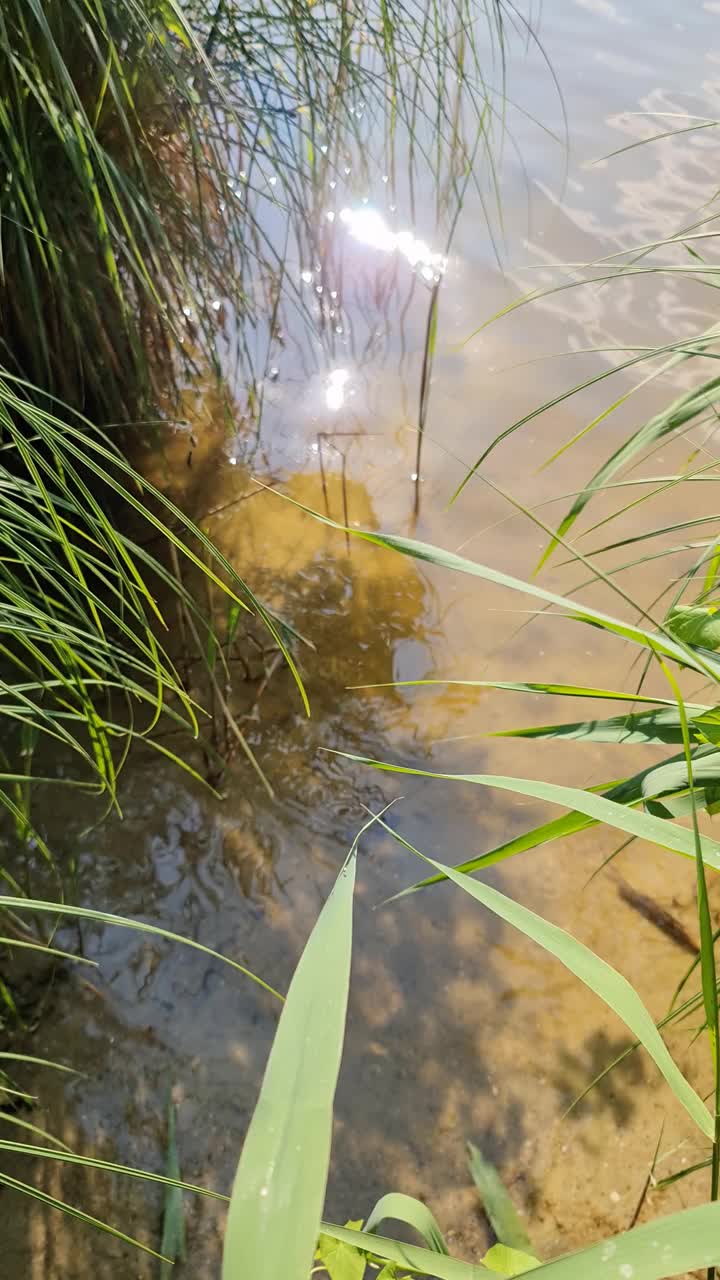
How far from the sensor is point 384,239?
9.20 ft

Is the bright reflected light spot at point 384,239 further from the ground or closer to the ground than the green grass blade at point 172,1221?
further from the ground

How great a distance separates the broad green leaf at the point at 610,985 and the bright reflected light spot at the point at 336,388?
208 cm

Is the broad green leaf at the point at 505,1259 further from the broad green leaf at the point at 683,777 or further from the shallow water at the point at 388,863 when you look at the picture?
the broad green leaf at the point at 683,777

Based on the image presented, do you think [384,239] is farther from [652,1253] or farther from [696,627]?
[652,1253]

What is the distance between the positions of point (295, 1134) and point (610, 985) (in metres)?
0.20

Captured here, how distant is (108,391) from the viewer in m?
1.67

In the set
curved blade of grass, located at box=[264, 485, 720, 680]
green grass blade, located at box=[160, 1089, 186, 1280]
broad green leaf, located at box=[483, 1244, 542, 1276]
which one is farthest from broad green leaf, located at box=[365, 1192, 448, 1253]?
green grass blade, located at box=[160, 1089, 186, 1280]

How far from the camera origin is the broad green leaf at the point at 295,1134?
32 cm

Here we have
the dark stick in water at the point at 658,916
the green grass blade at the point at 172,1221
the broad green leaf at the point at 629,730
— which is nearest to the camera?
the broad green leaf at the point at 629,730

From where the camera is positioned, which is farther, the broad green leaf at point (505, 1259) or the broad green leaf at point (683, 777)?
the broad green leaf at point (505, 1259)

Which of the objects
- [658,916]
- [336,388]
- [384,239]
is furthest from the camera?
[384,239]

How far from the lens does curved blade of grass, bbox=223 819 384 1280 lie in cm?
32

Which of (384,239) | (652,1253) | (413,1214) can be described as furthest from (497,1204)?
(384,239)

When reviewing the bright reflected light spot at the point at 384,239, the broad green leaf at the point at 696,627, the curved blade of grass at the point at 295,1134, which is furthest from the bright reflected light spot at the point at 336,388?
the curved blade of grass at the point at 295,1134
